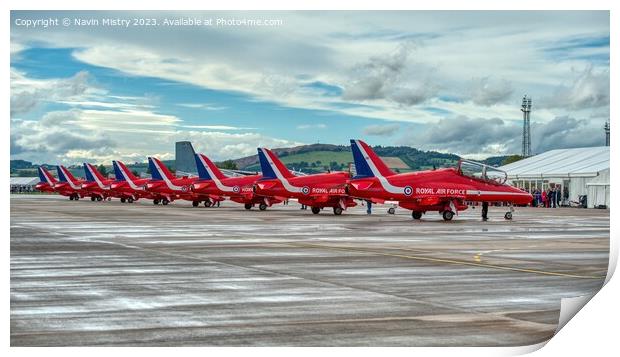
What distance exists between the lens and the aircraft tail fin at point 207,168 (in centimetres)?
6188

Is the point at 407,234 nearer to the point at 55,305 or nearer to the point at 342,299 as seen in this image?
the point at 342,299

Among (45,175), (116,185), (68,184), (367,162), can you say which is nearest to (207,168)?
(367,162)

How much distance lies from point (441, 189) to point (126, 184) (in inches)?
1849

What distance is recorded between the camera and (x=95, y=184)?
89.0 meters

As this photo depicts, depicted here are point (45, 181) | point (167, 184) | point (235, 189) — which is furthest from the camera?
point (45, 181)

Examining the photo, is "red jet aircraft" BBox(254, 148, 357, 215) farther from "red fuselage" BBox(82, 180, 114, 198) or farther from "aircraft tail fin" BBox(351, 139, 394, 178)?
"red fuselage" BBox(82, 180, 114, 198)

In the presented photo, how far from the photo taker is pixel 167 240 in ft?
84.0

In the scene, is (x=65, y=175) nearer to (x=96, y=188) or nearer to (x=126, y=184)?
(x=96, y=188)

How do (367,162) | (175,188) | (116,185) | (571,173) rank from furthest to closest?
(116,185) → (571,173) → (175,188) → (367,162)

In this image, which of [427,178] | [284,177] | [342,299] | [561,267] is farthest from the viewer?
[284,177]

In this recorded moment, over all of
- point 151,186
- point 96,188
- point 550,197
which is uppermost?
point 151,186

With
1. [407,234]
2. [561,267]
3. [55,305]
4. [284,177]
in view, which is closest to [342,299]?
[55,305]

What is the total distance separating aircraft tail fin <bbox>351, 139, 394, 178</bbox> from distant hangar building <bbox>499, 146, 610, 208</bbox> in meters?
30.3
